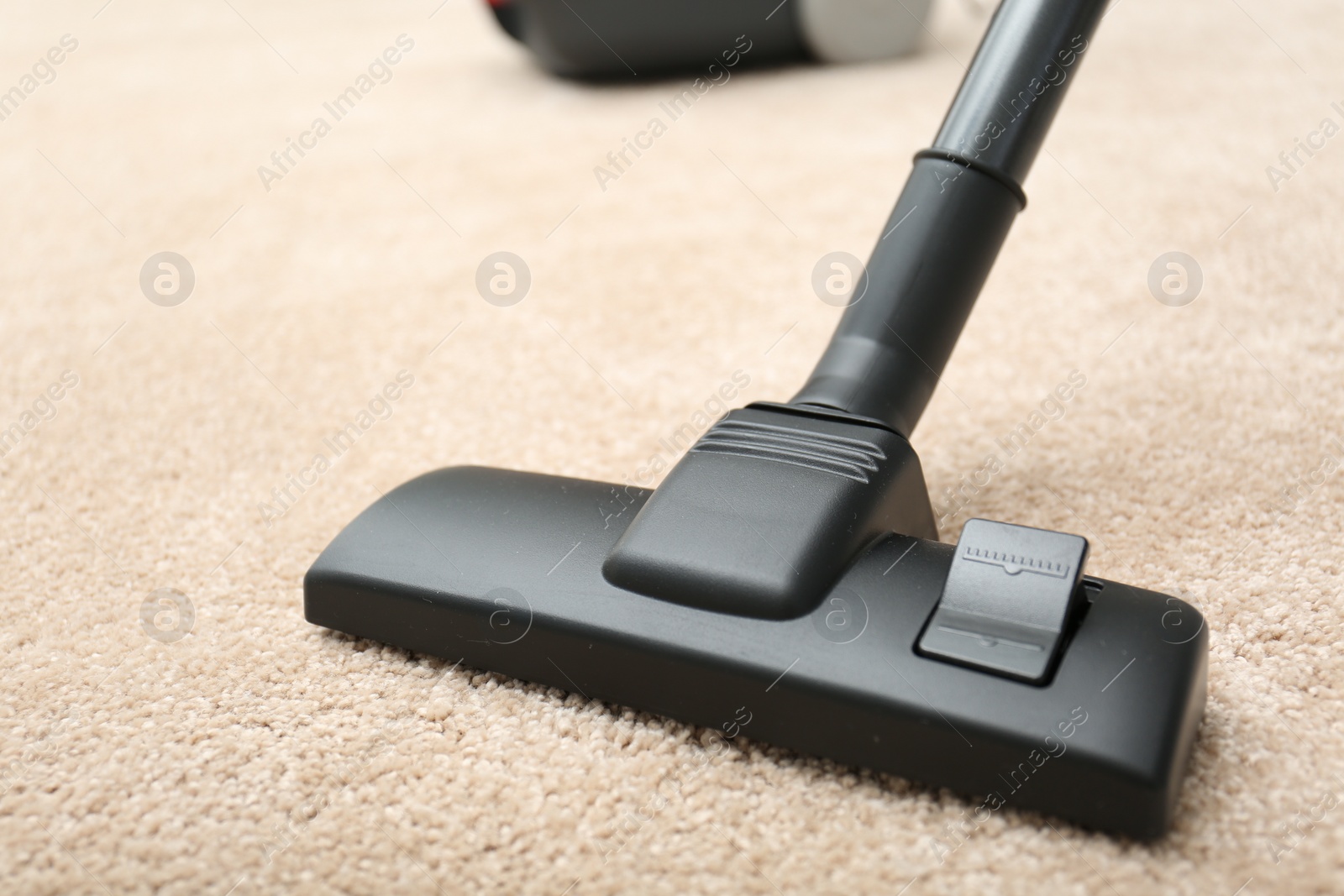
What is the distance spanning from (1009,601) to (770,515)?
128mm

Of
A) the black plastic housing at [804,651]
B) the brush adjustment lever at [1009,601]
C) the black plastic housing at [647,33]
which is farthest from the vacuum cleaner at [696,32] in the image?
the brush adjustment lever at [1009,601]

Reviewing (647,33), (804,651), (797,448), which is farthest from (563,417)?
(647,33)

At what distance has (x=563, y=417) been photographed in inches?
38.5

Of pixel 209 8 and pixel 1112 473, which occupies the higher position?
pixel 209 8

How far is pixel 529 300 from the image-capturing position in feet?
4.00

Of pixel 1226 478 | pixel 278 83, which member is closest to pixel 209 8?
pixel 278 83

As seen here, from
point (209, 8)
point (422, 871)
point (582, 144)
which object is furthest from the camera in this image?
point (209, 8)

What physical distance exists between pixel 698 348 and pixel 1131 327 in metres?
0.44

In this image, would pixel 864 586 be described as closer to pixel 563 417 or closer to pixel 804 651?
pixel 804 651

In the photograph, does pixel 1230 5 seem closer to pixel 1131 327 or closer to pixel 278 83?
pixel 1131 327

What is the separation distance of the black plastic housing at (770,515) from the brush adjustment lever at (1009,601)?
6 cm

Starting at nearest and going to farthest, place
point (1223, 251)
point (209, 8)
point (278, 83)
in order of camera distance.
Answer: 1. point (1223, 251)
2. point (278, 83)
3. point (209, 8)

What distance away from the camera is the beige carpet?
1.66 ft

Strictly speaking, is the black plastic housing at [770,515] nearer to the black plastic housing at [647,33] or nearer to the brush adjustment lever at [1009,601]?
the brush adjustment lever at [1009,601]
